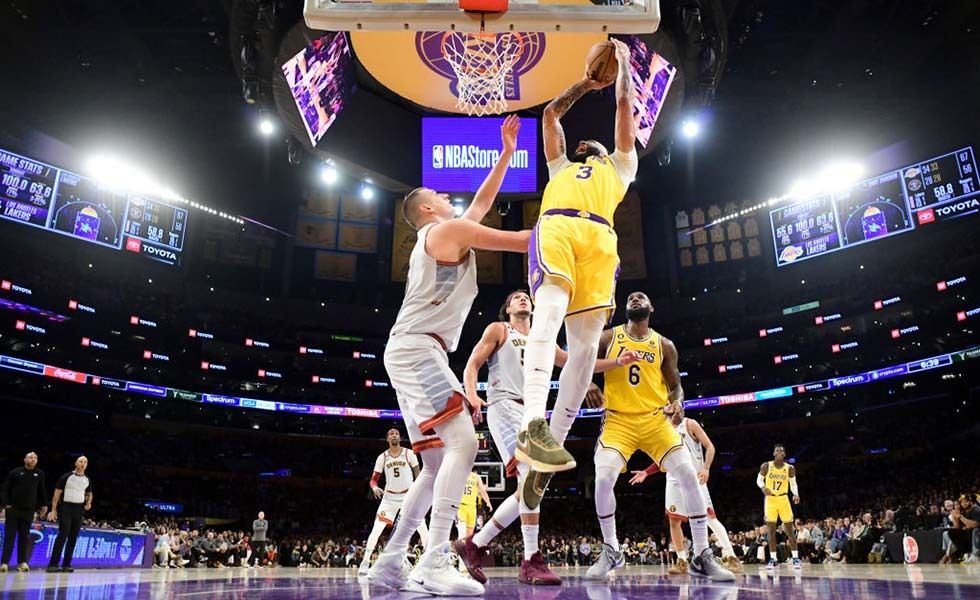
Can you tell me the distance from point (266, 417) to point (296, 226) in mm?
9664

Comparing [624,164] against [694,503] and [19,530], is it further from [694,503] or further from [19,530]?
[19,530]

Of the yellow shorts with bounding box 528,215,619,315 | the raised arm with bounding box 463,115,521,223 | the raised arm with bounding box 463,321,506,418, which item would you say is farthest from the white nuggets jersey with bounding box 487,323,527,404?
the yellow shorts with bounding box 528,215,619,315

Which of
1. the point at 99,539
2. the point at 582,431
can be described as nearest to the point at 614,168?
the point at 99,539

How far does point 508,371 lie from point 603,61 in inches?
118

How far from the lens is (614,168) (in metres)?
4.77

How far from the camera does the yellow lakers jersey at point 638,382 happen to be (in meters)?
5.93

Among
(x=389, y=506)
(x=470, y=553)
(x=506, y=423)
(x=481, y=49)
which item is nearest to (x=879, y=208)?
(x=481, y=49)

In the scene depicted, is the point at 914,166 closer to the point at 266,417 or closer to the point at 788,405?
the point at 788,405

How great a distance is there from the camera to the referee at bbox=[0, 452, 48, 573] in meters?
10.6

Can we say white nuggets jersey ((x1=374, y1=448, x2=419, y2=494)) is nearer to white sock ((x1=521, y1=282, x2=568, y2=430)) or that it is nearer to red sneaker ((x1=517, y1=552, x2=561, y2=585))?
red sneaker ((x1=517, y1=552, x2=561, y2=585))

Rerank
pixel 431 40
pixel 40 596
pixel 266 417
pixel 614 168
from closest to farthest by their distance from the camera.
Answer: pixel 40 596
pixel 614 168
pixel 431 40
pixel 266 417

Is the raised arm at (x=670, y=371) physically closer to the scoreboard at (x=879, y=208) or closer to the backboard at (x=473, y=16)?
the backboard at (x=473, y=16)

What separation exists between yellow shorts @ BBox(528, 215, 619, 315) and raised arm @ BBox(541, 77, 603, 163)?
0.71m

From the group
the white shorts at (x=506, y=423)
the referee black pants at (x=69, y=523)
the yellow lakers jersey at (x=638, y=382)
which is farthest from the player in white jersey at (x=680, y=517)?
the referee black pants at (x=69, y=523)
